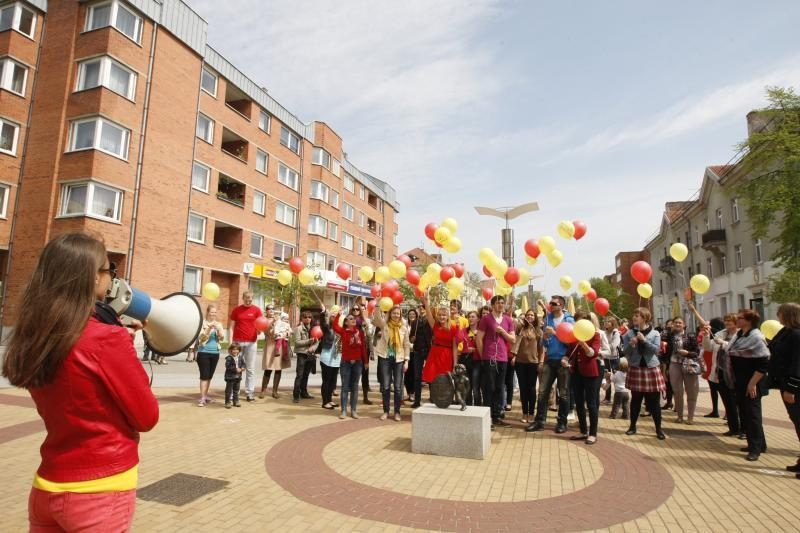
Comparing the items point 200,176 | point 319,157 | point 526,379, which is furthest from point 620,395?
point 319,157

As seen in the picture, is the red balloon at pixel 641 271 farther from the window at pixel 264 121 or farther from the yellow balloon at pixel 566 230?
the window at pixel 264 121

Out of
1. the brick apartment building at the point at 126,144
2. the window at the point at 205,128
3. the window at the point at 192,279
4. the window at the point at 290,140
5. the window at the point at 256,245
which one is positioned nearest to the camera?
the brick apartment building at the point at 126,144

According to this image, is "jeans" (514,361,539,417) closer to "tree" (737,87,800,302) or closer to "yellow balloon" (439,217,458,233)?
"yellow balloon" (439,217,458,233)

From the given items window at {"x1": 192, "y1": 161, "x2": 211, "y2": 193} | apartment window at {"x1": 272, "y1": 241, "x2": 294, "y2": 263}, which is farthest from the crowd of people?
apartment window at {"x1": 272, "y1": 241, "x2": 294, "y2": 263}

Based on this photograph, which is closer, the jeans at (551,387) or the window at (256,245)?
the jeans at (551,387)

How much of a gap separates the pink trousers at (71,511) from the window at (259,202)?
29.8m

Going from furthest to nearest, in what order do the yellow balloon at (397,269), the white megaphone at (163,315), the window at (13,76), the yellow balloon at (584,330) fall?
the window at (13,76) < the yellow balloon at (397,269) < the yellow balloon at (584,330) < the white megaphone at (163,315)

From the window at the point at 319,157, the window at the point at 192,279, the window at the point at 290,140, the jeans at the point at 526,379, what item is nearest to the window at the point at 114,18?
the window at the point at 192,279

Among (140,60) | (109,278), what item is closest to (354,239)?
(140,60)

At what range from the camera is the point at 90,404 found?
1.66 meters

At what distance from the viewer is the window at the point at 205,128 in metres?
25.8

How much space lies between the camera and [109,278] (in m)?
1.90

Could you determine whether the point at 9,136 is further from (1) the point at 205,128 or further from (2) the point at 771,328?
(2) the point at 771,328

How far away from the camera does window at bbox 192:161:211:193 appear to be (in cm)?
2522
